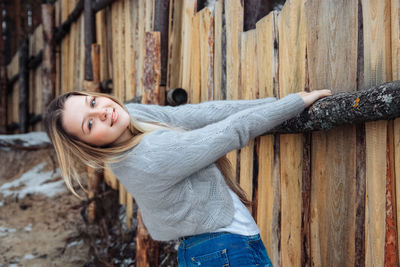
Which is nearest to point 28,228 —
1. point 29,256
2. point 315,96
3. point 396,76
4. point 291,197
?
point 29,256

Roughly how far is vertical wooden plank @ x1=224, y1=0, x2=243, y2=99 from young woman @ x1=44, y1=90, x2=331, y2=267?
68cm

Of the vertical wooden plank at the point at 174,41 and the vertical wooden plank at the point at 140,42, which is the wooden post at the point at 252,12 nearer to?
the vertical wooden plank at the point at 174,41

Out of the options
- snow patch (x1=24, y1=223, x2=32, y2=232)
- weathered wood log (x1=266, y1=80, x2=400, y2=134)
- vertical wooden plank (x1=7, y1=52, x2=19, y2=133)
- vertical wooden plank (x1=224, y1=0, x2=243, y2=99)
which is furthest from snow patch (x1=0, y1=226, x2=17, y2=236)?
vertical wooden plank (x1=7, y1=52, x2=19, y2=133)

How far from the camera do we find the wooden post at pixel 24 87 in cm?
748

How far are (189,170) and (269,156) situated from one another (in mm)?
702

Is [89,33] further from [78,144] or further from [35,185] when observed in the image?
[78,144]

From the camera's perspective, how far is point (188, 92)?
2793mm

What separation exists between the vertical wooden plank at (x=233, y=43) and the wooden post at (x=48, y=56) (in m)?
4.49

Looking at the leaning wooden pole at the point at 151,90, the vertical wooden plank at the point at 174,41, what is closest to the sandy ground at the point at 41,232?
the leaning wooden pole at the point at 151,90

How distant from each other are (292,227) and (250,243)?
448 mm

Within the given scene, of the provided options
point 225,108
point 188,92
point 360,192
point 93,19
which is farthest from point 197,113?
point 93,19

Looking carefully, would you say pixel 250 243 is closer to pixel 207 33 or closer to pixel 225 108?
pixel 225 108

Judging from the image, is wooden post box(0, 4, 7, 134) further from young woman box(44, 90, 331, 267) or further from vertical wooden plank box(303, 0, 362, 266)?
vertical wooden plank box(303, 0, 362, 266)

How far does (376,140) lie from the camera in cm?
137
